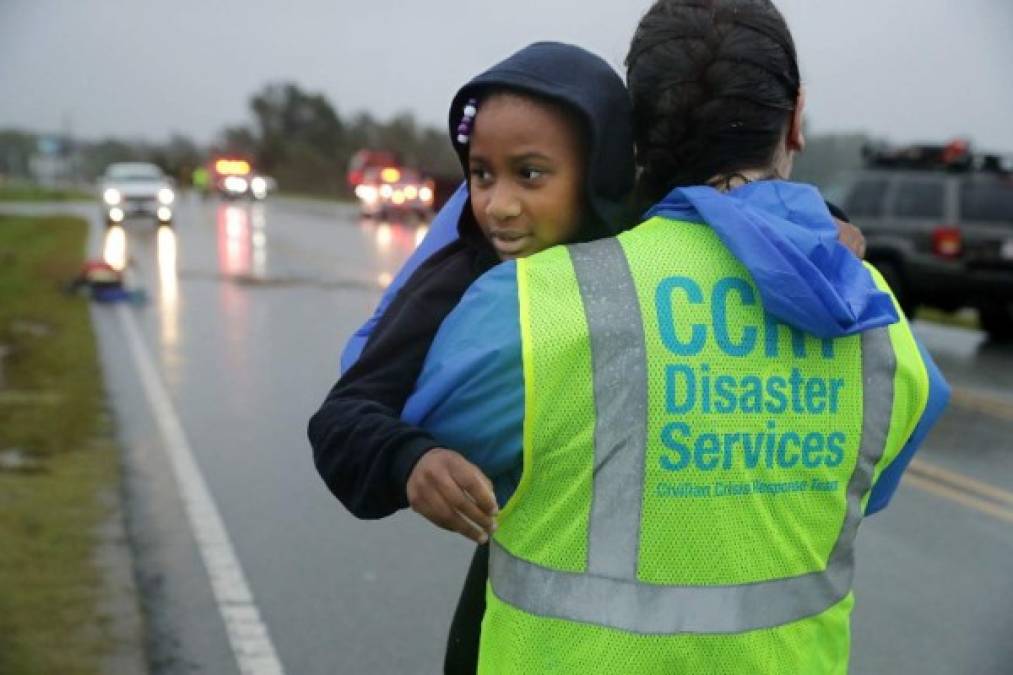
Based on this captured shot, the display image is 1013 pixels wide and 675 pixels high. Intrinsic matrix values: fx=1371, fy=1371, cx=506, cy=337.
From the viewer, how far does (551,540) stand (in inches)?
67.4

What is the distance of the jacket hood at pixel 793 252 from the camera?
1693 millimetres

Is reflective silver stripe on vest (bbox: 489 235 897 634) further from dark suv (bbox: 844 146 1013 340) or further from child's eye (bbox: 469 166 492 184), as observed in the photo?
dark suv (bbox: 844 146 1013 340)

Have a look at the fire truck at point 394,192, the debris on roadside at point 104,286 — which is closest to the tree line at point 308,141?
the fire truck at point 394,192

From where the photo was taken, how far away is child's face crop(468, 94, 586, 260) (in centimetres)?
192

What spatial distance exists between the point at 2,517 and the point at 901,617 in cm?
Result: 421

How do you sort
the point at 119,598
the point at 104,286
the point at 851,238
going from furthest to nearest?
the point at 104,286
the point at 119,598
the point at 851,238

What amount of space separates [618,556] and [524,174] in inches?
23.1

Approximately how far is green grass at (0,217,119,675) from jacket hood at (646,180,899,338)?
3.61 m

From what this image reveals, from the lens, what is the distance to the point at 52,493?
7180 mm

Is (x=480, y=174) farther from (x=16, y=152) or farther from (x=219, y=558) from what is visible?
(x=16, y=152)

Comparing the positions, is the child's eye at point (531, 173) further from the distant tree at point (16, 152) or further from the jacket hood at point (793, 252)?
the distant tree at point (16, 152)

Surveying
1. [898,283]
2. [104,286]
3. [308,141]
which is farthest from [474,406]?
[308,141]

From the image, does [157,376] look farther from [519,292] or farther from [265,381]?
[519,292]

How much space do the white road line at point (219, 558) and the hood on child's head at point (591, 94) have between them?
3262 millimetres
